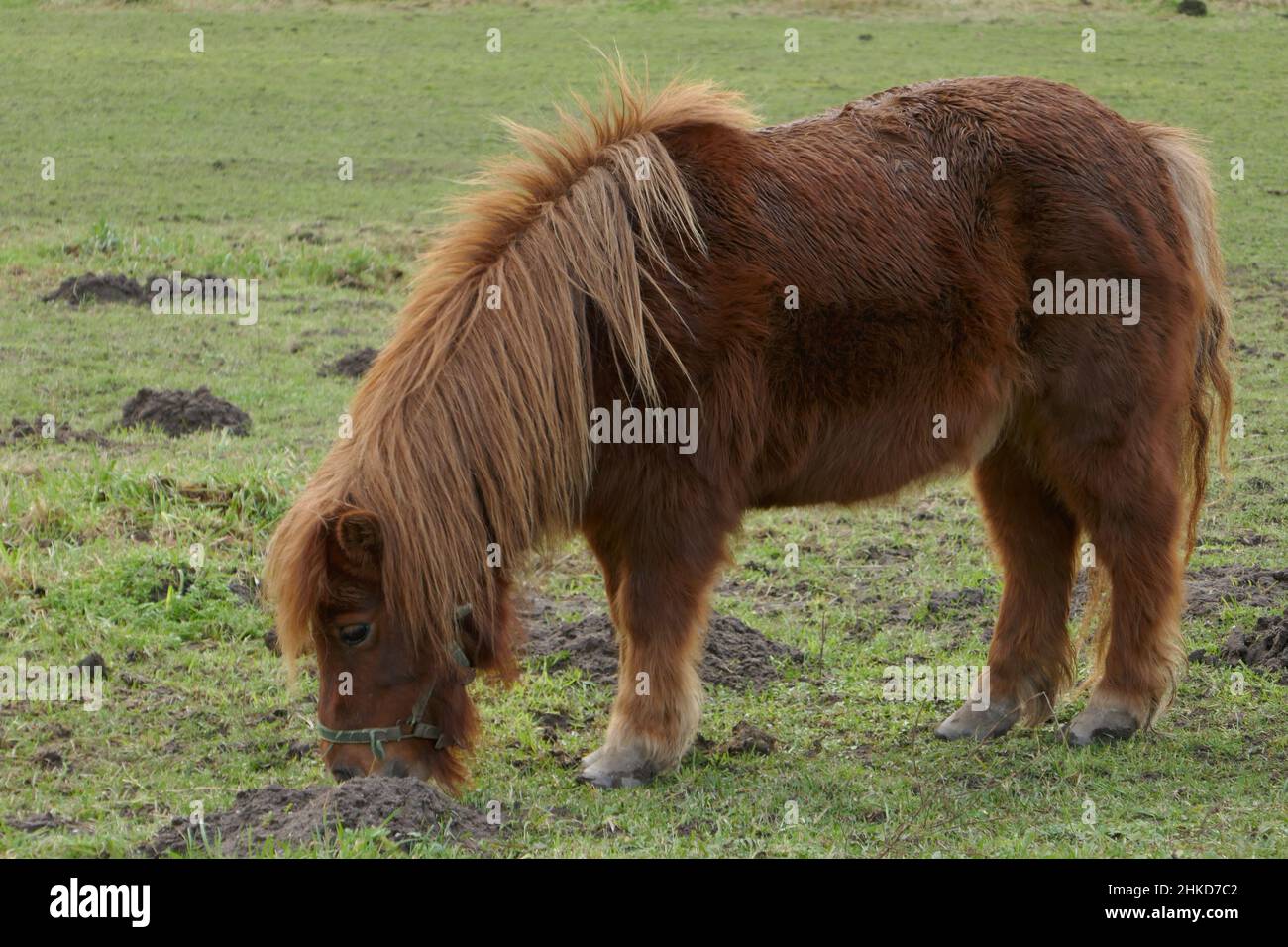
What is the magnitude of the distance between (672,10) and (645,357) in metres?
22.8

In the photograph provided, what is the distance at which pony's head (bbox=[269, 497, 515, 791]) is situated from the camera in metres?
4.08

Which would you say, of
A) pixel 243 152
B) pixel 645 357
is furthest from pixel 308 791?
pixel 243 152

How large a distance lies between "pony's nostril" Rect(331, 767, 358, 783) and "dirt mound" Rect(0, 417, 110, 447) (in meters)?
4.77

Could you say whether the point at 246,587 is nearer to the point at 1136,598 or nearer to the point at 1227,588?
the point at 1136,598

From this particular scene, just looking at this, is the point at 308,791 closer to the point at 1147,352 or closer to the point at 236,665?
the point at 236,665

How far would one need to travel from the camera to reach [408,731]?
4301mm

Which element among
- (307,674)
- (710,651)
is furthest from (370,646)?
(710,651)

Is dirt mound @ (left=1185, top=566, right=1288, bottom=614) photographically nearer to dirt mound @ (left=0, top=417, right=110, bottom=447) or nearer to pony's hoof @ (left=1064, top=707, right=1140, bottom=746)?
pony's hoof @ (left=1064, top=707, right=1140, bottom=746)

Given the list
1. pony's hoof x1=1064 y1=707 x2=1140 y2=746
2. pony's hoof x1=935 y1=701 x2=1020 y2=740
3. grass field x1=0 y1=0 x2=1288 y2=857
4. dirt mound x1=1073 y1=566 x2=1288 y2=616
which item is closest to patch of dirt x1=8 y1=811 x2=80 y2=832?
grass field x1=0 y1=0 x2=1288 y2=857

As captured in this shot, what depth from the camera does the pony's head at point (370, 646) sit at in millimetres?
4082

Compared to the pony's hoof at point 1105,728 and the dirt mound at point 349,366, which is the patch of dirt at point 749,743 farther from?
the dirt mound at point 349,366

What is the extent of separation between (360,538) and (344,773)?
728 millimetres

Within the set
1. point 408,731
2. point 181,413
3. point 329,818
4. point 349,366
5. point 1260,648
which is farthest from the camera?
point 349,366

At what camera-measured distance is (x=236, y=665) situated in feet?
19.1
